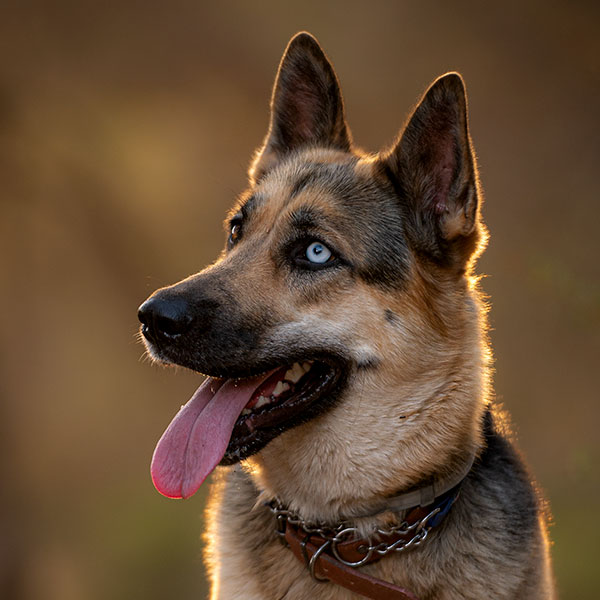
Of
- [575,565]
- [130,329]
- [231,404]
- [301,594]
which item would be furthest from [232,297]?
[575,565]

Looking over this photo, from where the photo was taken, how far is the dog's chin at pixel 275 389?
2.45 m

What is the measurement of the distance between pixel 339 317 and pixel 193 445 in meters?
0.70

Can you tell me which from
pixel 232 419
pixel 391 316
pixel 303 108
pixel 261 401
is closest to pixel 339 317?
pixel 391 316

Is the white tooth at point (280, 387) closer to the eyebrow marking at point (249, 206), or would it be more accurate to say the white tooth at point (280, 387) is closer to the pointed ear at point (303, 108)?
the eyebrow marking at point (249, 206)

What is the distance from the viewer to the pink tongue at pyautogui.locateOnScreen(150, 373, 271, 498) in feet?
8.00

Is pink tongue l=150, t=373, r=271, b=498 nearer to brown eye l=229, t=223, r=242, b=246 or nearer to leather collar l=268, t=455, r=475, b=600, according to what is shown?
leather collar l=268, t=455, r=475, b=600

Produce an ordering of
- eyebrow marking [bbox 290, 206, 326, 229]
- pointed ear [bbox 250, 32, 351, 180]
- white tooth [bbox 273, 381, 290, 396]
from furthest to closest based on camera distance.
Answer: pointed ear [bbox 250, 32, 351, 180], eyebrow marking [bbox 290, 206, 326, 229], white tooth [bbox 273, 381, 290, 396]

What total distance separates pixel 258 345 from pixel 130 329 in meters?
3.40

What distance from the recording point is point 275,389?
2662mm

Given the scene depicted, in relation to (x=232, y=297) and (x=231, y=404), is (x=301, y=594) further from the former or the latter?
(x=232, y=297)

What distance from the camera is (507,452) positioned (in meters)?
2.96

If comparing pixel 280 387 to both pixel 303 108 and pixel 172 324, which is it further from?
pixel 303 108

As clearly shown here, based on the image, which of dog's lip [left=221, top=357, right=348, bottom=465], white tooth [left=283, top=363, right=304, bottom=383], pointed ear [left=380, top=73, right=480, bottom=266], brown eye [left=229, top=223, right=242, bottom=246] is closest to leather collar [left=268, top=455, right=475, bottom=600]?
dog's lip [left=221, top=357, right=348, bottom=465]

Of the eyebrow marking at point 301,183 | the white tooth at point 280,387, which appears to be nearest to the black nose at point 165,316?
the white tooth at point 280,387
